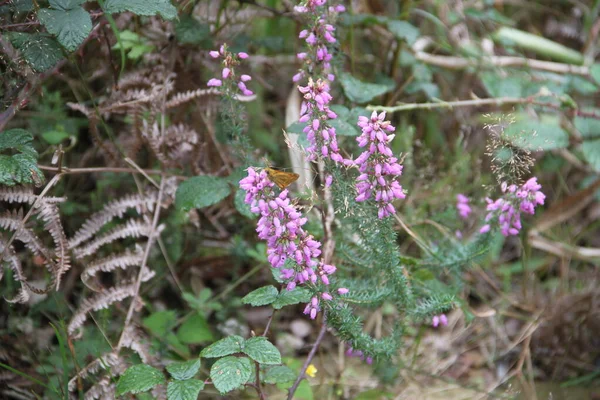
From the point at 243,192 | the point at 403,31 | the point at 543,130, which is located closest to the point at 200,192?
the point at 243,192

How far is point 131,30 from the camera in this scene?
103 inches

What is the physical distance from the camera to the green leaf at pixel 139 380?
1.66 m

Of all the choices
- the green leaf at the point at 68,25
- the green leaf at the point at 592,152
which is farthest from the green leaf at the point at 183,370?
the green leaf at the point at 592,152

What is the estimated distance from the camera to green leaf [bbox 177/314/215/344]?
2346mm

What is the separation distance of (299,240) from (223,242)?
130cm

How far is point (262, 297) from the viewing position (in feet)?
5.67

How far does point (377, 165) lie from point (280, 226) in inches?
12.0

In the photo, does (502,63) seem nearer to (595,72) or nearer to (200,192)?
(595,72)

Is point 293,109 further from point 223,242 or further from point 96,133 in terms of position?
point 96,133

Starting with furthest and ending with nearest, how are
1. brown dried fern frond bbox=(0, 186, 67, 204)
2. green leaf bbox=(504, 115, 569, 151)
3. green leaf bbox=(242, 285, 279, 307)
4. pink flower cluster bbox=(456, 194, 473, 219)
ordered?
green leaf bbox=(504, 115, 569, 151) < pink flower cluster bbox=(456, 194, 473, 219) < brown dried fern frond bbox=(0, 186, 67, 204) < green leaf bbox=(242, 285, 279, 307)

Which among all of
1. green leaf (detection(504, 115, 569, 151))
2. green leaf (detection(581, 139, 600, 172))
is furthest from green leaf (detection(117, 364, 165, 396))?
green leaf (detection(581, 139, 600, 172))

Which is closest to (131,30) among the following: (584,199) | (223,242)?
(223,242)

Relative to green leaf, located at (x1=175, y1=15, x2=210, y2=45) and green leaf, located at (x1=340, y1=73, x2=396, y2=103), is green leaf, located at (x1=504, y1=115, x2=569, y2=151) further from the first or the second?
green leaf, located at (x1=175, y1=15, x2=210, y2=45)

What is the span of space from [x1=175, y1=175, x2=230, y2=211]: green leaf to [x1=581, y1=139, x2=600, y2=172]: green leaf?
171cm
